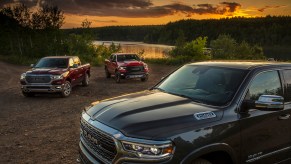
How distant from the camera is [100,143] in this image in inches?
143

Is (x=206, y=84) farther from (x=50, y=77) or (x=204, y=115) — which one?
(x=50, y=77)

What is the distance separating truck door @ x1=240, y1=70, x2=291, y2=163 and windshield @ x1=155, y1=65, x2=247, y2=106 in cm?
25

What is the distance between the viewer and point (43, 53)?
137 feet

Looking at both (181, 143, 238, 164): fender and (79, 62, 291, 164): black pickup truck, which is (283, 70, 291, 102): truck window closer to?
(79, 62, 291, 164): black pickup truck

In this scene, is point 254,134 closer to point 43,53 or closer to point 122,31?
point 43,53

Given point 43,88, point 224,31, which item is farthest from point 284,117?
point 224,31

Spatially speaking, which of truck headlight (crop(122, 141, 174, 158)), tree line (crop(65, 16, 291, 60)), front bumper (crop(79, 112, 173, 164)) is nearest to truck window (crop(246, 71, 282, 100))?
truck headlight (crop(122, 141, 174, 158))

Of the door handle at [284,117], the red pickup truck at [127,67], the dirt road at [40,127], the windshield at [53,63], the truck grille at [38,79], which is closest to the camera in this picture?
the door handle at [284,117]

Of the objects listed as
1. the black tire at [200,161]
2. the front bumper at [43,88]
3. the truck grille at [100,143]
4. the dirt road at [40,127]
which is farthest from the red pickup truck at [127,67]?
the black tire at [200,161]

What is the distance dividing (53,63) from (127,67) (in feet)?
19.3

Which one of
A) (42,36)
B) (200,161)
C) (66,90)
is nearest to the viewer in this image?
(200,161)

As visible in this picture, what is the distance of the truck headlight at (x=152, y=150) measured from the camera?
320 cm

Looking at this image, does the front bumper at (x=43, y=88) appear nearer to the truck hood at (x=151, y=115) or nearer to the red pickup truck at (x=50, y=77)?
the red pickup truck at (x=50, y=77)

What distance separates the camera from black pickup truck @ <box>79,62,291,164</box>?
130 inches
